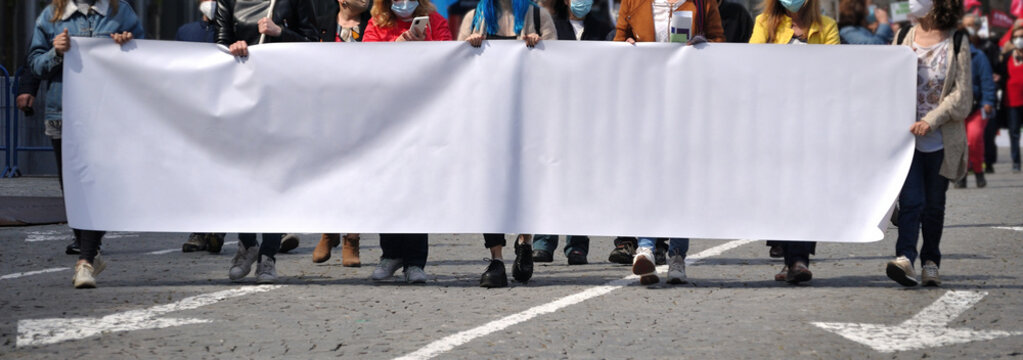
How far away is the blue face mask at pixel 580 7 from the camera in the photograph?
10742mm

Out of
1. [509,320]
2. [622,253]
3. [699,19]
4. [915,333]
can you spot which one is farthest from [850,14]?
[509,320]

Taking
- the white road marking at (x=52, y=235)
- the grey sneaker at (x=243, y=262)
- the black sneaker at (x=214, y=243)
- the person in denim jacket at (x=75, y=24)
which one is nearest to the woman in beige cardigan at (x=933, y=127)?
the grey sneaker at (x=243, y=262)

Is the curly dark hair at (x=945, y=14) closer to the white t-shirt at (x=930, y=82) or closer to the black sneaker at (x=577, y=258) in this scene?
the white t-shirt at (x=930, y=82)

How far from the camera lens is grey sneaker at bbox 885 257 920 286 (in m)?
8.68

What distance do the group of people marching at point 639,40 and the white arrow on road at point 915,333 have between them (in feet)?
4.09

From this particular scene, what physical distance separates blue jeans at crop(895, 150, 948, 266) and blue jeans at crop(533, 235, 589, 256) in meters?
2.30

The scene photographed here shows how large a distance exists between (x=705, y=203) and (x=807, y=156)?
0.59m

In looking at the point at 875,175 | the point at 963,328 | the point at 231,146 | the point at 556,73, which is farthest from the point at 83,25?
the point at 963,328

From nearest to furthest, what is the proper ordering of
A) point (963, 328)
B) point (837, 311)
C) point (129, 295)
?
point (963, 328) < point (837, 311) < point (129, 295)

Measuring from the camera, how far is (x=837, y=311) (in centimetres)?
768

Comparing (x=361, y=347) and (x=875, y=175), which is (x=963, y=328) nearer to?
(x=875, y=175)

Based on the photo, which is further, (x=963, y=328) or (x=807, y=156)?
(x=807, y=156)

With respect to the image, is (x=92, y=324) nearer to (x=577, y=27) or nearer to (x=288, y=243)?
(x=288, y=243)

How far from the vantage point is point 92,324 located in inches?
279
